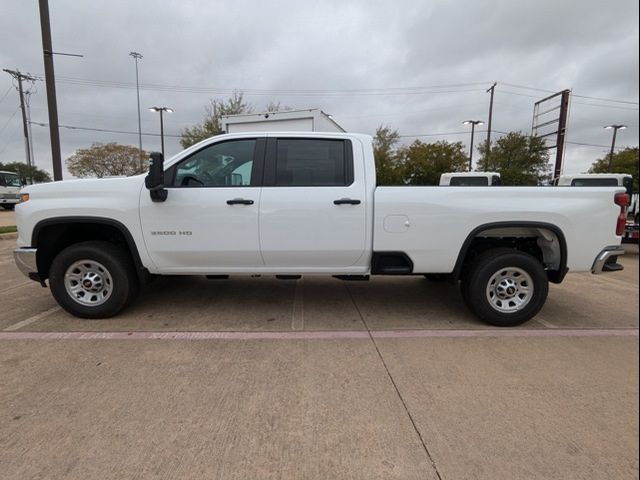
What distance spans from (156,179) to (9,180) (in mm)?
29008

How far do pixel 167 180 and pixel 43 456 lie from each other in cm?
264

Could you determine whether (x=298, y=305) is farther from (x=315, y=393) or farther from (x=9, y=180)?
(x=9, y=180)

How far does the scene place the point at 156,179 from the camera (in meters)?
3.75

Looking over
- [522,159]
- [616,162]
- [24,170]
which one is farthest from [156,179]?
[24,170]

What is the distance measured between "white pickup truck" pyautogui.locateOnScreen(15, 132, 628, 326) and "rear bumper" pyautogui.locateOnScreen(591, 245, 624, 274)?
14mm

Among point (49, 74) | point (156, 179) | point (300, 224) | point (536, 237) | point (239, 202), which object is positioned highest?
point (49, 74)

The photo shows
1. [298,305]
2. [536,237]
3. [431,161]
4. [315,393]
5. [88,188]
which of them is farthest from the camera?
[431,161]

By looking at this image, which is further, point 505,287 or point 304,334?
point 505,287

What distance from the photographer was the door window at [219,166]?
405 centimetres

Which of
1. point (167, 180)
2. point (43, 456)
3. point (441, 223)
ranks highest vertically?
point (167, 180)

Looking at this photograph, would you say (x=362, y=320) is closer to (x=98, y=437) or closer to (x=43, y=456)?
(x=98, y=437)

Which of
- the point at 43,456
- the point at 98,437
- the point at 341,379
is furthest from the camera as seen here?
the point at 341,379

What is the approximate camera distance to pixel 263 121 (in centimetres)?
826

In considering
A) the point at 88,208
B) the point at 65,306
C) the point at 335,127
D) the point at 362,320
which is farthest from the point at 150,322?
the point at 335,127
